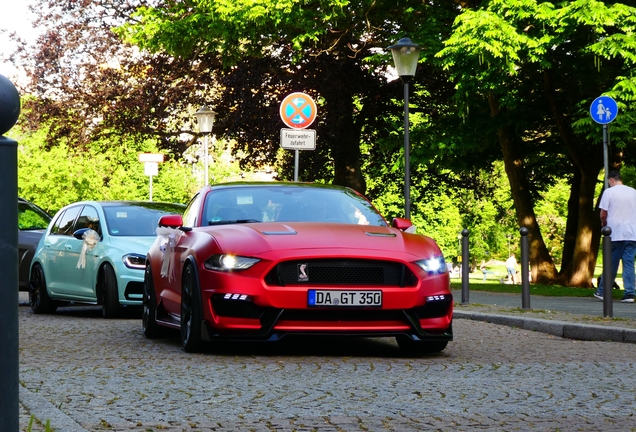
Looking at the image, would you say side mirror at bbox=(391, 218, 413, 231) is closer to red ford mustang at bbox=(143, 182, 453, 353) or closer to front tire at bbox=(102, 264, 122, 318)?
red ford mustang at bbox=(143, 182, 453, 353)

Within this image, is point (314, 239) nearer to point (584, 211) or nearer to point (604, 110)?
point (604, 110)

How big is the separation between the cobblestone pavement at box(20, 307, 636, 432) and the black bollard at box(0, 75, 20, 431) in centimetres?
245

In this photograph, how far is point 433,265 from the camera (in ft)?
30.7

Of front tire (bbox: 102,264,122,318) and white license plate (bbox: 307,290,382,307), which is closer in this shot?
white license plate (bbox: 307,290,382,307)

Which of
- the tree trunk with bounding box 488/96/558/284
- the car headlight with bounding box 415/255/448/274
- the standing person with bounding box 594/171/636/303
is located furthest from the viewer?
the tree trunk with bounding box 488/96/558/284

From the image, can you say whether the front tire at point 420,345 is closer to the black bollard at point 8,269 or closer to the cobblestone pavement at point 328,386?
the cobblestone pavement at point 328,386

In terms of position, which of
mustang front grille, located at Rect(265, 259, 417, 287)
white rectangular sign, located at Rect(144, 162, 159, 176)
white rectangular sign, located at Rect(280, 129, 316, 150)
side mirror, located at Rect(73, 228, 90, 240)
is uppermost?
white rectangular sign, located at Rect(144, 162, 159, 176)

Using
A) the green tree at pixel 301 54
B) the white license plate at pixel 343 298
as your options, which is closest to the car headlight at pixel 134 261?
the white license plate at pixel 343 298

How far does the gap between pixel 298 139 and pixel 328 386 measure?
35.7 ft

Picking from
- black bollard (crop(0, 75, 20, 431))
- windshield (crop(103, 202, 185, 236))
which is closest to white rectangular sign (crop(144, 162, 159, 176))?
windshield (crop(103, 202, 185, 236))

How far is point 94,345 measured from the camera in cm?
1052

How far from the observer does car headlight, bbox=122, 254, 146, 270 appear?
14.2m

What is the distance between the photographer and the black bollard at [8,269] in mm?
3133

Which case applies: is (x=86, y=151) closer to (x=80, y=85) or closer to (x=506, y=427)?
(x=80, y=85)
